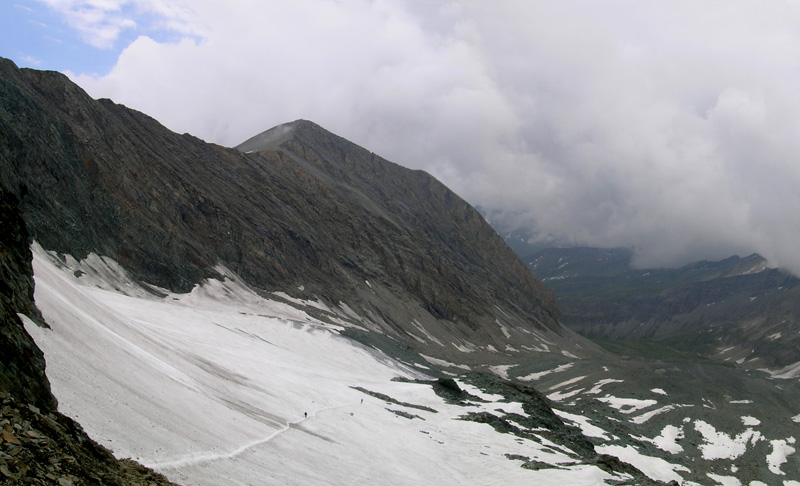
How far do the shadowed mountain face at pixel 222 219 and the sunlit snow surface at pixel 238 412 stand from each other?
635 inches

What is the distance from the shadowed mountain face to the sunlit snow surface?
16.1 m

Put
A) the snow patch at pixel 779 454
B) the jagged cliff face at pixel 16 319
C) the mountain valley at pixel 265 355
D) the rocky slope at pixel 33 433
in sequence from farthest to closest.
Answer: the snow patch at pixel 779 454 → the mountain valley at pixel 265 355 → the jagged cliff face at pixel 16 319 → the rocky slope at pixel 33 433

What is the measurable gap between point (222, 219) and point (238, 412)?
88400mm

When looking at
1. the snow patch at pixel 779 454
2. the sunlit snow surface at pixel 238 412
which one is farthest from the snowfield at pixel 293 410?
the snow patch at pixel 779 454

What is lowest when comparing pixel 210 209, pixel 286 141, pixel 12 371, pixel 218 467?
pixel 218 467

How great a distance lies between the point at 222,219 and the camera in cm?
11419

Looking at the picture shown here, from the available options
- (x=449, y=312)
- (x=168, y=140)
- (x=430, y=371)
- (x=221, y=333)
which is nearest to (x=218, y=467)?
(x=221, y=333)

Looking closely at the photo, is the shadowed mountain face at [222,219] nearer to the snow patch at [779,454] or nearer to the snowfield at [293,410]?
the snowfield at [293,410]

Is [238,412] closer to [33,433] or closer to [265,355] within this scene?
→ [33,433]

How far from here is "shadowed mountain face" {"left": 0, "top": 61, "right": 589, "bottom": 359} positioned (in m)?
78.5

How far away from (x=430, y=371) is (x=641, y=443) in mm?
35682

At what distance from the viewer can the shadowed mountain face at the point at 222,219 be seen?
78500mm

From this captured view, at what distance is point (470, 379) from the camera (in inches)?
3083

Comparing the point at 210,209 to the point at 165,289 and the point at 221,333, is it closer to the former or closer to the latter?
the point at 165,289
